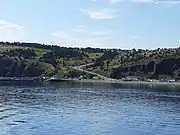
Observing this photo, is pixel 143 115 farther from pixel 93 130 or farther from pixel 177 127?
pixel 93 130

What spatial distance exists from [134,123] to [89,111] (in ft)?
70.4

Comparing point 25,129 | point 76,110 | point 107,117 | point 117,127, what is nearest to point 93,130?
point 117,127

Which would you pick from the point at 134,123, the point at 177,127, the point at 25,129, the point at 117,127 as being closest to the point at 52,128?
the point at 25,129

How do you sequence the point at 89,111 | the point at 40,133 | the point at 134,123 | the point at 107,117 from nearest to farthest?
the point at 40,133 → the point at 134,123 → the point at 107,117 → the point at 89,111

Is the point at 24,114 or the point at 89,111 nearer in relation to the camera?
the point at 24,114

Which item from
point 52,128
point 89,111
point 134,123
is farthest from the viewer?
point 89,111

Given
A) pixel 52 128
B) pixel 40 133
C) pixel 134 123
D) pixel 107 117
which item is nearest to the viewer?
pixel 40 133

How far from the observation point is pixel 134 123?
77750 mm

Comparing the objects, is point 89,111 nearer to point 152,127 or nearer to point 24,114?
point 24,114

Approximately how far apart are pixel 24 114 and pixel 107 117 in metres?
16.6

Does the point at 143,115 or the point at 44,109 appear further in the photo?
the point at 44,109

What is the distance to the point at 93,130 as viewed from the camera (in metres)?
68.5

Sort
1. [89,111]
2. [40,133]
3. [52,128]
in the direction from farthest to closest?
[89,111] → [52,128] → [40,133]

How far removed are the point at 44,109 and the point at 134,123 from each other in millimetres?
28904
